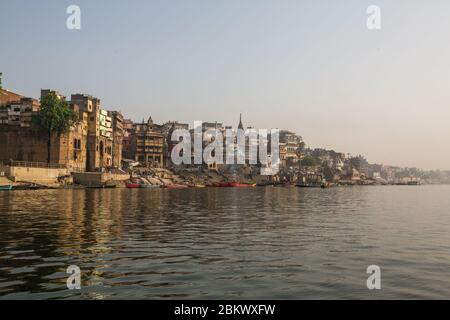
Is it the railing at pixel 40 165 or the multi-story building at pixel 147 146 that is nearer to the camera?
the railing at pixel 40 165

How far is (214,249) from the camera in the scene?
1955cm

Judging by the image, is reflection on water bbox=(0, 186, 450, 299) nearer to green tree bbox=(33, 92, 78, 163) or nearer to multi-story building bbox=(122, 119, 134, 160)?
green tree bbox=(33, 92, 78, 163)

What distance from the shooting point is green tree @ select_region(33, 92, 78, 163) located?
94000 millimetres

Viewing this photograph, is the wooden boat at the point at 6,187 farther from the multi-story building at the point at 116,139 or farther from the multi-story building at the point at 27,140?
the multi-story building at the point at 116,139

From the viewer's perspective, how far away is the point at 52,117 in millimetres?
94062

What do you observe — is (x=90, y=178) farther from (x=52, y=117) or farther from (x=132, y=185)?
(x=52, y=117)

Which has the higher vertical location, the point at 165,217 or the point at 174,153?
the point at 174,153

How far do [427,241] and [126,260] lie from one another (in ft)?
52.5

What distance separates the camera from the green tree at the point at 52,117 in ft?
308

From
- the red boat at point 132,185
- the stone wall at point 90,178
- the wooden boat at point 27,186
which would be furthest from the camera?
the red boat at point 132,185
